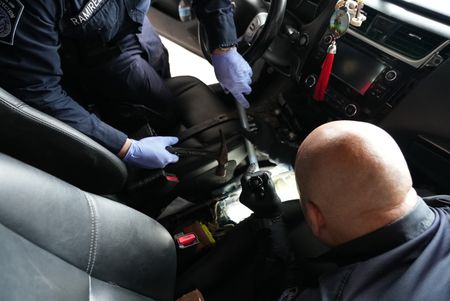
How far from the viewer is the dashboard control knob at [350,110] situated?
0.99 metres

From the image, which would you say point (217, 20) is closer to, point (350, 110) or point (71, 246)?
point (350, 110)

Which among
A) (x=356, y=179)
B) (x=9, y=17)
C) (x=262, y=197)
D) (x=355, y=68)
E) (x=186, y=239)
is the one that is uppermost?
(x=355, y=68)

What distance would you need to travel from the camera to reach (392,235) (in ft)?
1.82

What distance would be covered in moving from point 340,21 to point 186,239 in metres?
0.70

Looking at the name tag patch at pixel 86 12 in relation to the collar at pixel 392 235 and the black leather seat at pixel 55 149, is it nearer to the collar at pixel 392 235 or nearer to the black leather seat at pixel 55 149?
the black leather seat at pixel 55 149

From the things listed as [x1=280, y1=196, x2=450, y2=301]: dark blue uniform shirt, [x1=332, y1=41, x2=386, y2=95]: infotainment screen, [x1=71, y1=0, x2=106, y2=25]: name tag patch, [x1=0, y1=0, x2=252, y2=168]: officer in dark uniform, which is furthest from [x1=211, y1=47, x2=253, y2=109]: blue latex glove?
[x1=280, y1=196, x2=450, y2=301]: dark blue uniform shirt

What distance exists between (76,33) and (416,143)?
902 mm

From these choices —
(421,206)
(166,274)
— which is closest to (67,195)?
(166,274)

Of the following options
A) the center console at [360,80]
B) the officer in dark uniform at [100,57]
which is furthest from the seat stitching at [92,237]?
the center console at [360,80]

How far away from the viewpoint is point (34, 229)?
598 millimetres

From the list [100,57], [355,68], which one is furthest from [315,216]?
[100,57]

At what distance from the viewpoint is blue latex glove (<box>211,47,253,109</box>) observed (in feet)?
3.68

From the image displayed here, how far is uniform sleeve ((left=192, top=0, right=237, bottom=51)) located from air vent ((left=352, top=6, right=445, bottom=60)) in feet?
1.18

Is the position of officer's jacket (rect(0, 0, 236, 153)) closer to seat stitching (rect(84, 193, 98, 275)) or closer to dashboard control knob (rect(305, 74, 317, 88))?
seat stitching (rect(84, 193, 98, 275))
